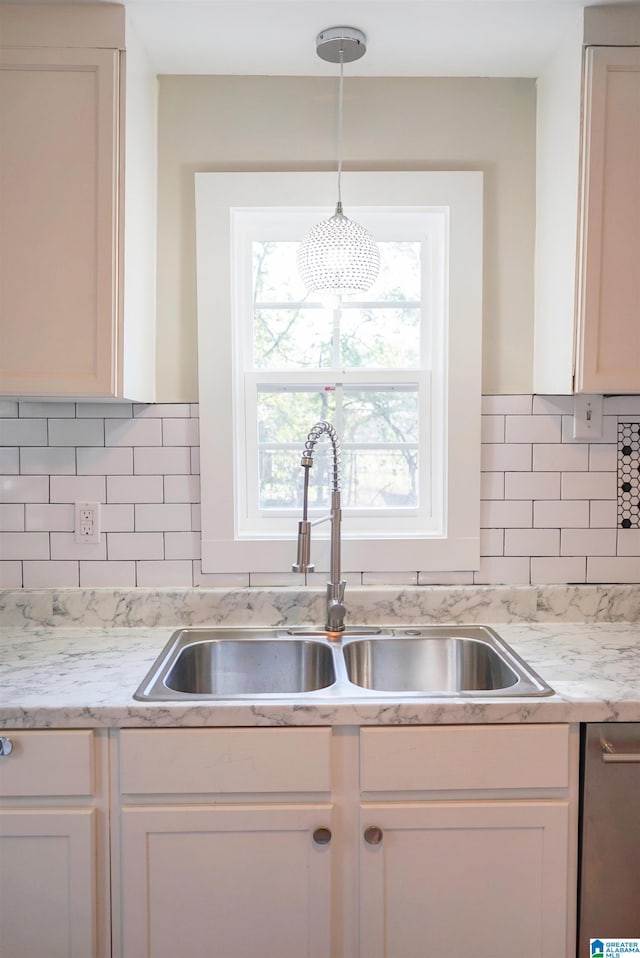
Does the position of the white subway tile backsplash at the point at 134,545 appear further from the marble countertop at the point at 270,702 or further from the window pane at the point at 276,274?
the window pane at the point at 276,274

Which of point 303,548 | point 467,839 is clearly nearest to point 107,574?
point 303,548

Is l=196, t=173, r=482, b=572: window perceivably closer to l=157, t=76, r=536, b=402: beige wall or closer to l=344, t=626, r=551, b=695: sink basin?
l=157, t=76, r=536, b=402: beige wall

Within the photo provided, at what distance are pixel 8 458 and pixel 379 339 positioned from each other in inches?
44.7

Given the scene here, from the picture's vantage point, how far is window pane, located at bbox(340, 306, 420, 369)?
6.49 ft

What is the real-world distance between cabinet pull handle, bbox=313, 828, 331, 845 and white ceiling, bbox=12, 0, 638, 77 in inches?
71.6

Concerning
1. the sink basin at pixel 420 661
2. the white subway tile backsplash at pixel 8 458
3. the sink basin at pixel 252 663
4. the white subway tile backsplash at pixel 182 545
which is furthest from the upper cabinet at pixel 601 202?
the white subway tile backsplash at pixel 8 458

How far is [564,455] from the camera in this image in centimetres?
190

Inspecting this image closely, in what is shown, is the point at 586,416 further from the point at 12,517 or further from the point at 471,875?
the point at 12,517

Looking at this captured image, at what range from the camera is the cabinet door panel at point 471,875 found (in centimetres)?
133

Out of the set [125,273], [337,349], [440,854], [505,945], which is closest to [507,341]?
[337,349]

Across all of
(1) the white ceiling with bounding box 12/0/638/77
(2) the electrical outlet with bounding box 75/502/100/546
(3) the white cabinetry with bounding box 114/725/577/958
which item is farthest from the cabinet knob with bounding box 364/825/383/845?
(1) the white ceiling with bounding box 12/0/638/77

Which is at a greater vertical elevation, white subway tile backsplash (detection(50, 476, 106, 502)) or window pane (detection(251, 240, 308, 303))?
window pane (detection(251, 240, 308, 303))

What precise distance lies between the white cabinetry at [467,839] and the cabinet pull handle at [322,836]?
0.07 m
